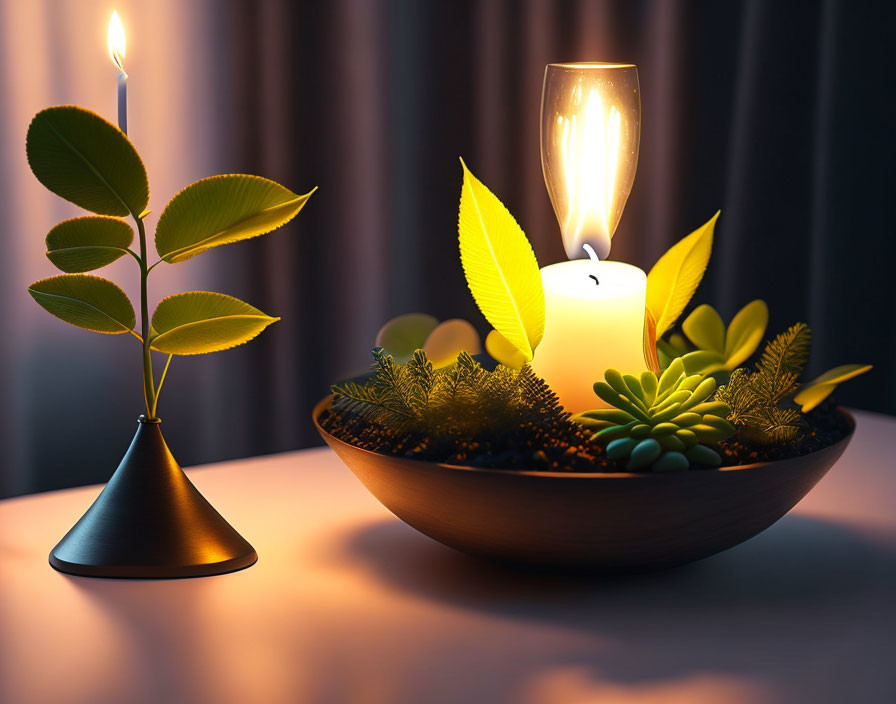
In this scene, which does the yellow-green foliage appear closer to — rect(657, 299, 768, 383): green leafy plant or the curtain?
rect(657, 299, 768, 383): green leafy plant

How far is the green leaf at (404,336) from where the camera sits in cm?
75

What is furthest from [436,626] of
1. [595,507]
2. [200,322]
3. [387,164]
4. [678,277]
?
[387,164]

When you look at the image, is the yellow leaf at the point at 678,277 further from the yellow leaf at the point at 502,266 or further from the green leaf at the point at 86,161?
the green leaf at the point at 86,161

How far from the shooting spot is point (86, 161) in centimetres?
55

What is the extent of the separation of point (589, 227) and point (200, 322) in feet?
0.80

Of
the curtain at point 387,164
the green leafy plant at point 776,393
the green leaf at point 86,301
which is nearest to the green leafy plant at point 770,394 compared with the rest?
the green leafy plant at point 776,393

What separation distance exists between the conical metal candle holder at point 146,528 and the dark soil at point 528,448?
0.09 m

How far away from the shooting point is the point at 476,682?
49 centimetres

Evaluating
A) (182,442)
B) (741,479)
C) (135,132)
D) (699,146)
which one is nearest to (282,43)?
(135,132)

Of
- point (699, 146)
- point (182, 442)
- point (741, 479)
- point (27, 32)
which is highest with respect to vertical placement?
point (27, 32)

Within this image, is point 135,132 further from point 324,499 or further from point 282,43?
point 324,499

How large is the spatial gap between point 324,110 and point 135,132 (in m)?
0.22

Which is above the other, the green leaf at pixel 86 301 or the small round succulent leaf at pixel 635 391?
the green leaf at pixel 86 301

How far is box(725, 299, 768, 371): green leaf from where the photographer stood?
2.45ft
